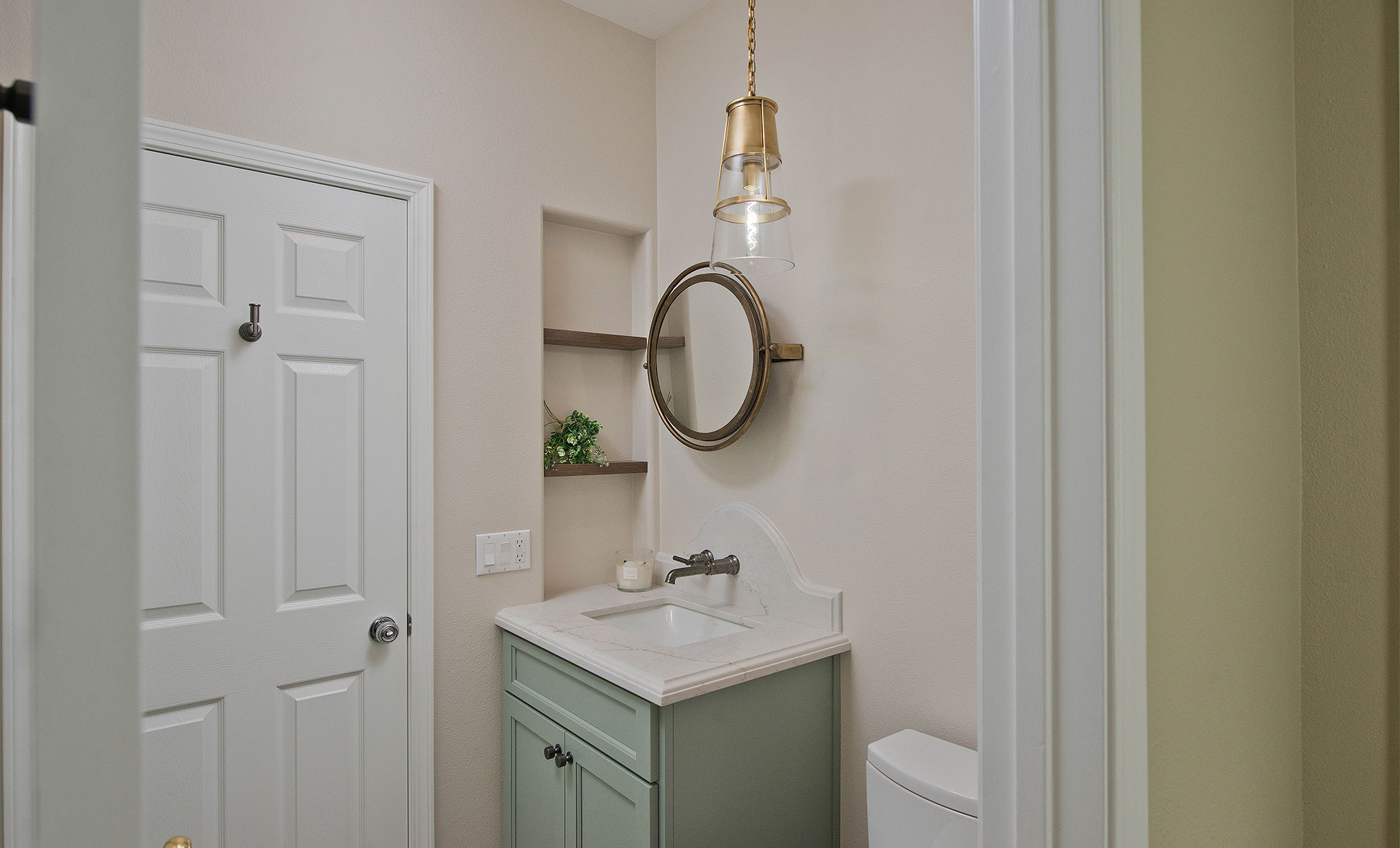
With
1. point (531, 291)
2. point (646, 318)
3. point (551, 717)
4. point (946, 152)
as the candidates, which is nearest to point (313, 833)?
point (551, 717)

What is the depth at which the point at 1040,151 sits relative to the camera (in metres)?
0.70

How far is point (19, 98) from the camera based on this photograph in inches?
11.8

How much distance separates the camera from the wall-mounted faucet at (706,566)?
6.36 feet

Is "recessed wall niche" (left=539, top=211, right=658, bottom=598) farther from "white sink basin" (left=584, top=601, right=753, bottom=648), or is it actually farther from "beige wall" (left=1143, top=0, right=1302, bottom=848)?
"beige wall" (left=1143, top=0, right=1302, bottom=848)

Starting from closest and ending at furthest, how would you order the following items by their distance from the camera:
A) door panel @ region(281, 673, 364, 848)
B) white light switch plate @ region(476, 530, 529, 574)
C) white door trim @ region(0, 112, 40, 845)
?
white door trim @ region(0, 112, 40, 845) < door panel @ region(281, 673, 364, 848) < white light switch plate @ region(476, 530, 529, 574)

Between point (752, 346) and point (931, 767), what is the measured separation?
104 centimetres

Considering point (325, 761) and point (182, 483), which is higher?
point (182, 483)

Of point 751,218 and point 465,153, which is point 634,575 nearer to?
point 751,218

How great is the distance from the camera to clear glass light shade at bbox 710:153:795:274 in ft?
5.01

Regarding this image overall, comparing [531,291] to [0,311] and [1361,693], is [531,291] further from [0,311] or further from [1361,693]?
[1361,693]

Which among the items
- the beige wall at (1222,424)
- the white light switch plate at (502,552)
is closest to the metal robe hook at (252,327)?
the white light switch plate at (502,552)

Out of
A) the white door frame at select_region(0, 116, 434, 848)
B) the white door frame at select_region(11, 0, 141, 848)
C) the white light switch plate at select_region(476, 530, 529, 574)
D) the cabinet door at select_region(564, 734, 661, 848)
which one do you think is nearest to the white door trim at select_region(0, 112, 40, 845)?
the white door frame at select_region(11, 0, 141, 848)

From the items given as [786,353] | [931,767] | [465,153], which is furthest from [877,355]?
[465,153]

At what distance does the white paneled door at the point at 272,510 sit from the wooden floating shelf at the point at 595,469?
0.44m
